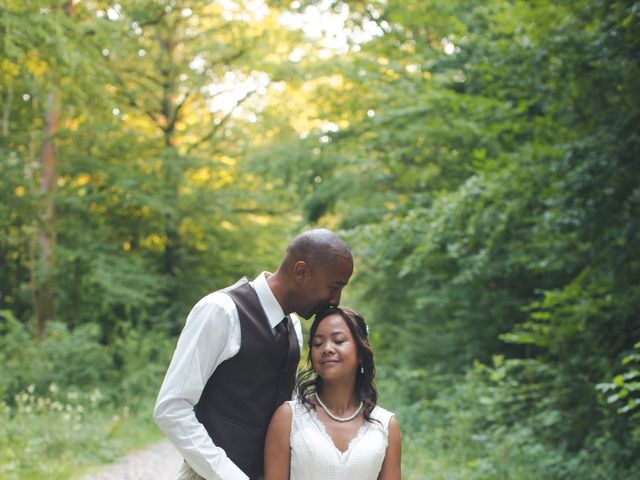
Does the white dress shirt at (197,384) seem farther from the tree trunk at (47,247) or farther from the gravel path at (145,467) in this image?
the tree trunk at (47,247)

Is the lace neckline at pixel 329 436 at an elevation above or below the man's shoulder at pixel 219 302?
below

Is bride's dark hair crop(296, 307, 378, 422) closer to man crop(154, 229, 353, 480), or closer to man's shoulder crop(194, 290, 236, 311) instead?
man crop(154, 229, 353, 480)

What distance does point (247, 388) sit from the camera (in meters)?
2.95

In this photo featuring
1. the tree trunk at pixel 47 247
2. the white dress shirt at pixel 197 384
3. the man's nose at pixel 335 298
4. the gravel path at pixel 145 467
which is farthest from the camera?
the tree trunk at pixel 47 247

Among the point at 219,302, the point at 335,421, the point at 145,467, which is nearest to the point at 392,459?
the point at 335,421

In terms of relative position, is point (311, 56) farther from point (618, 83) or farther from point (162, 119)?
point (618, 83)

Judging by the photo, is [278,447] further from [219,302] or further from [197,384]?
[219,302]

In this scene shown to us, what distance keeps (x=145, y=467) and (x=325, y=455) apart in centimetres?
702

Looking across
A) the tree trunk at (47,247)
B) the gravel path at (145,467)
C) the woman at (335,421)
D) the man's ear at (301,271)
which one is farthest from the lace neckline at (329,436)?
the tree trunk at (47,247)

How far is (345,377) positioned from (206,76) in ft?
60.0

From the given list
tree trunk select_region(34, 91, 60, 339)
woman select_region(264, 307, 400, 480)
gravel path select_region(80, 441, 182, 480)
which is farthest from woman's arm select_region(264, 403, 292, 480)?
tree trunk select_region(34, 91, 60, 339)

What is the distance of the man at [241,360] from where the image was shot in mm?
2801

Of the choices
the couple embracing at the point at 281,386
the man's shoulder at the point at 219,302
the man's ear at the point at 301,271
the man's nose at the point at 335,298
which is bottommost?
the couple embracing at the point at 281,386

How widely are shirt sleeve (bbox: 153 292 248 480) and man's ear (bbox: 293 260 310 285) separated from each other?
10.9 inches
